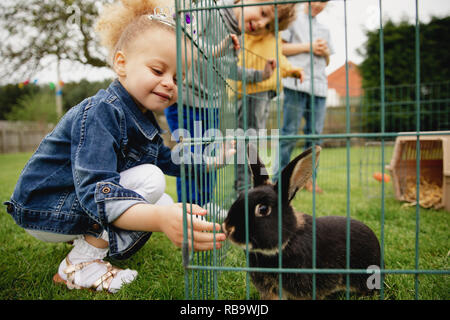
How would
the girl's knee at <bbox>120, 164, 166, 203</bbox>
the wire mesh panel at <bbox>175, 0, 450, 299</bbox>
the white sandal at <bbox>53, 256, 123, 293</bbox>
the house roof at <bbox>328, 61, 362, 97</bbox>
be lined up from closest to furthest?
the wire mesh panel at <bbox>175, 0, 450, 299</bbox>
the white sandal at <bbox>53, 256, 123, 293</bbox>
the girl's knee at <bbox>120, 164, 166, 203</bbox>
the house roof at <bbox>328, 61, 362, 97</bbox>

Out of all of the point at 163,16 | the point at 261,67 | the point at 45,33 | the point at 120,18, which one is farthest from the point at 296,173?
the point at 45,33

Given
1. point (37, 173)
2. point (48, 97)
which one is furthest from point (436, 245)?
point (48, 97)

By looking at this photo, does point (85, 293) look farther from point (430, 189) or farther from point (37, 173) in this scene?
point (430, 189)

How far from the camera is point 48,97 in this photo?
21.4 m

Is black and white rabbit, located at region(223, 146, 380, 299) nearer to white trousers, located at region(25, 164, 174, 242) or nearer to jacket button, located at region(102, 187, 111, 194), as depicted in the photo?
jacket button, located at region(102, 187, 111, 194)

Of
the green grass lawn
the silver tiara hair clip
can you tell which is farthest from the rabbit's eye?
the silver tiara hair clip

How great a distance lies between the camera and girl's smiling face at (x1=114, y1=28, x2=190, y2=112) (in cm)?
138

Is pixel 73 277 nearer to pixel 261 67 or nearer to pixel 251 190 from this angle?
pixel 251 190

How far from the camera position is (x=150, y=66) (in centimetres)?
138

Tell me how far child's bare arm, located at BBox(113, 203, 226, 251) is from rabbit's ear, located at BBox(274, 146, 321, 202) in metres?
0.30

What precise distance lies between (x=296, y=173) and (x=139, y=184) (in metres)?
0.80

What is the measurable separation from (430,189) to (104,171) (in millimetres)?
3143

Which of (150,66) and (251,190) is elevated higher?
(150,66)

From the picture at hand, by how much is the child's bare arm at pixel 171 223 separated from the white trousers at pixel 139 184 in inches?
16.3
